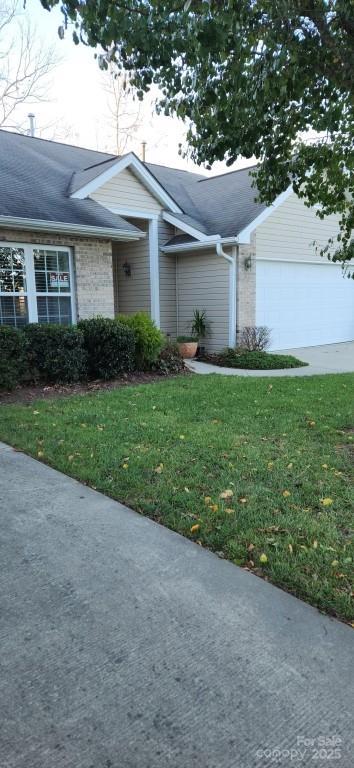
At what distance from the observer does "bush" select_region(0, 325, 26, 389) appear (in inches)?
302

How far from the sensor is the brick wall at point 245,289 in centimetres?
1234

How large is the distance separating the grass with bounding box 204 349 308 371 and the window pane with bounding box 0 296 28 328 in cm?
447

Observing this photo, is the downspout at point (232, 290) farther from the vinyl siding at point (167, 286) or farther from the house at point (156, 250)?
the vinyl siding at point (167, 286)

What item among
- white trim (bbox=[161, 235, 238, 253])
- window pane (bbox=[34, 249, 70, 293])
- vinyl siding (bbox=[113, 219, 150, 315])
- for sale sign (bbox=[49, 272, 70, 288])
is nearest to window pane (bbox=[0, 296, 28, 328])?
window pane (bbox=[34, 249, 70, 293])

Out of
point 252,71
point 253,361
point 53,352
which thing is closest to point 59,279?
point 53,352

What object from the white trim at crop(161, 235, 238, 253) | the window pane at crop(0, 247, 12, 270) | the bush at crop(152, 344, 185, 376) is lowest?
the bush at crop(152, 344, 185, 376)

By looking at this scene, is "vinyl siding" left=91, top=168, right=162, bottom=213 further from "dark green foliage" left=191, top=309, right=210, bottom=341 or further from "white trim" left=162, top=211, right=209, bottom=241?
"dark green foliage" left=191, top=309, right=210, bottom=341

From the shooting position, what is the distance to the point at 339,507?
369 cm

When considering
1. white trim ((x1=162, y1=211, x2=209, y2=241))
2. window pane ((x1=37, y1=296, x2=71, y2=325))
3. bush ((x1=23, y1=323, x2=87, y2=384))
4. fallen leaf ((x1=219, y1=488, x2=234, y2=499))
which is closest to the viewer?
fallen leaf ((x1=219, y1=488, x2=234, y2=499))

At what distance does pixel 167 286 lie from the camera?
1365cm

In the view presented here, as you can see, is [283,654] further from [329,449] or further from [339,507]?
[329,449]

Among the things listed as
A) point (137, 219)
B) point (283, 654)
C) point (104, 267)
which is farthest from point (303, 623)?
point (137, 219)

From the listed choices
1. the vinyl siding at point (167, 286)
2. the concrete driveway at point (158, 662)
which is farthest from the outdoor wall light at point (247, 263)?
the concrete driveway at point (158, 662)

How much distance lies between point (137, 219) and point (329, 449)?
386 inches
